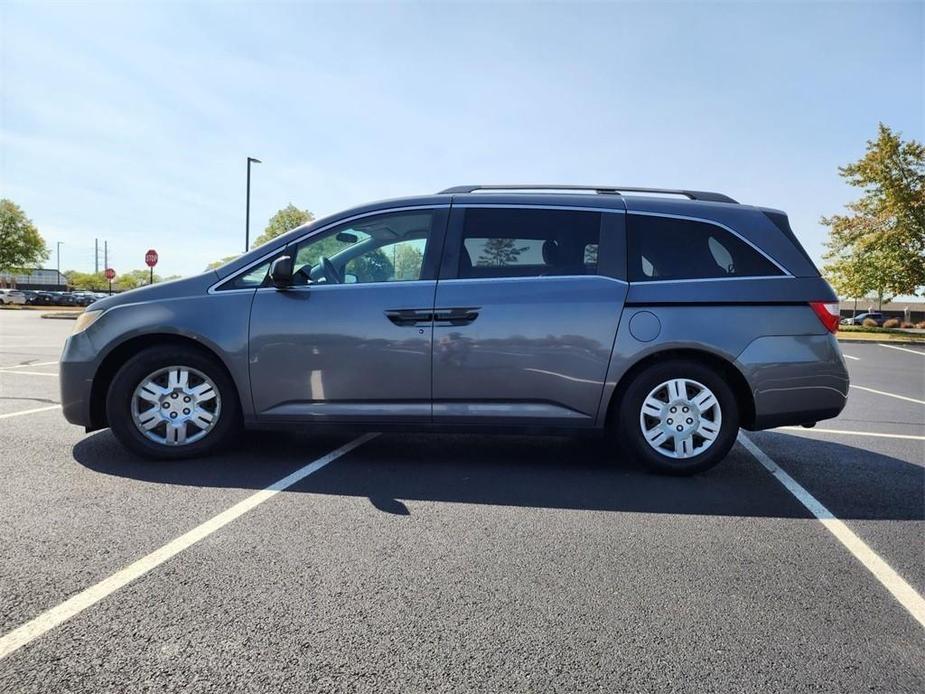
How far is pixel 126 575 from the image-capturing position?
8.26 feet

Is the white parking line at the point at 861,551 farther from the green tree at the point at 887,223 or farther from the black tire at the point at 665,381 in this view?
the green tree at the point at 887,223

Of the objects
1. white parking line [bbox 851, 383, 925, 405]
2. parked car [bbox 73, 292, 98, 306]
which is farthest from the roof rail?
parked car [bbox 73, 292, 98, 306]

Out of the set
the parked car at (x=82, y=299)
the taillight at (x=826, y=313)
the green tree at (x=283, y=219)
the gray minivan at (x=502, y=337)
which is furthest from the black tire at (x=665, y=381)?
the parked car at (x=82, y=299)

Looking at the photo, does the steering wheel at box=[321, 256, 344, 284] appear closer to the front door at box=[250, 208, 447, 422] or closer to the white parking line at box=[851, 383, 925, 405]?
the front door at box=[250, 208, 447, 422]

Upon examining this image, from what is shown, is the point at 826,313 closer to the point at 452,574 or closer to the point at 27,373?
the point at 452,574

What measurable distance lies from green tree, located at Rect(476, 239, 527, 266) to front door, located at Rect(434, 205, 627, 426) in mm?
19

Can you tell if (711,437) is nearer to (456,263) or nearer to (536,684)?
(456,263)

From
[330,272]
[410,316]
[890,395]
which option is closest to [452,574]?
[410,316]

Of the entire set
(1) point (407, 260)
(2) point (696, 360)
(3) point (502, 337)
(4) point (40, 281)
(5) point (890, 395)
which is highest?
(4) point (40, 281)

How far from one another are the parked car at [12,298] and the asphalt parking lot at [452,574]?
179 feet

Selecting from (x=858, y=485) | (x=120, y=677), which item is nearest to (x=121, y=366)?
(x=120, y=677)

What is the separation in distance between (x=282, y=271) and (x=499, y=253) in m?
1.46

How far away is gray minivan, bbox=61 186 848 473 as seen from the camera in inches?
162

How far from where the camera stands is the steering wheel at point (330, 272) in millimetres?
4305
